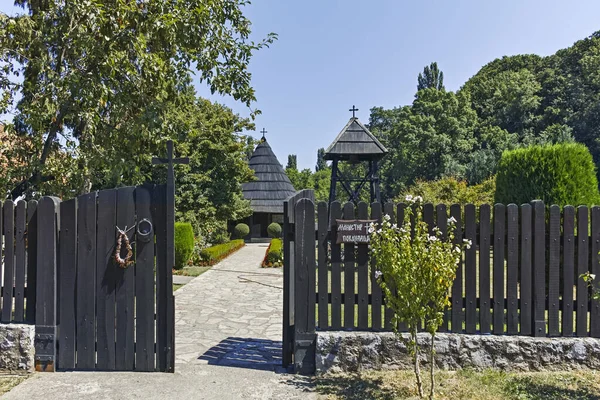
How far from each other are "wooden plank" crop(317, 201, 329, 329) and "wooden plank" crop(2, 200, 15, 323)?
3.30 meters

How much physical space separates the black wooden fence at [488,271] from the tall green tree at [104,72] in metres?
4.13

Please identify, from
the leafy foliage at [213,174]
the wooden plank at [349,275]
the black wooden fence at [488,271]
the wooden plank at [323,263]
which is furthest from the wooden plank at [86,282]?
the leafy foliage at [213,174]

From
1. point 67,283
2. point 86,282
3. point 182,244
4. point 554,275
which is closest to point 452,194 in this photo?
point 182,244

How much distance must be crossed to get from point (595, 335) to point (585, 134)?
3692 cm

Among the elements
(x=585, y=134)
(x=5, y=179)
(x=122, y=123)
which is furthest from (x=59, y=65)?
(x=585, y=134)

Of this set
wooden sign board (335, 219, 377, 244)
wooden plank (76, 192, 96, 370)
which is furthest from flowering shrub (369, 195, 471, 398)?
wooden plank (76, 192, 96, 370)

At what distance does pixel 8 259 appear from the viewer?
14.4 ft

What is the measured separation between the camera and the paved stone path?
12.6ft

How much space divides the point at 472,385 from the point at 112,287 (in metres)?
3.77

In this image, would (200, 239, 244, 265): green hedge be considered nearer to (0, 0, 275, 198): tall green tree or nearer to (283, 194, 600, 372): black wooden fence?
(0, 0, 275, 198): tall green tree

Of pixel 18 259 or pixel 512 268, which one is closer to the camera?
pixel 512 268

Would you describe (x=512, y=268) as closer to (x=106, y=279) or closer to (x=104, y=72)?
(x=106, y=279)

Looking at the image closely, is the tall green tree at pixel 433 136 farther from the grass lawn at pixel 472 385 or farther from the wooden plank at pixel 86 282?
the wooden plank at pixel 86 282

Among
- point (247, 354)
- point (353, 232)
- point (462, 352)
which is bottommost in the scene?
point (247, 354)
